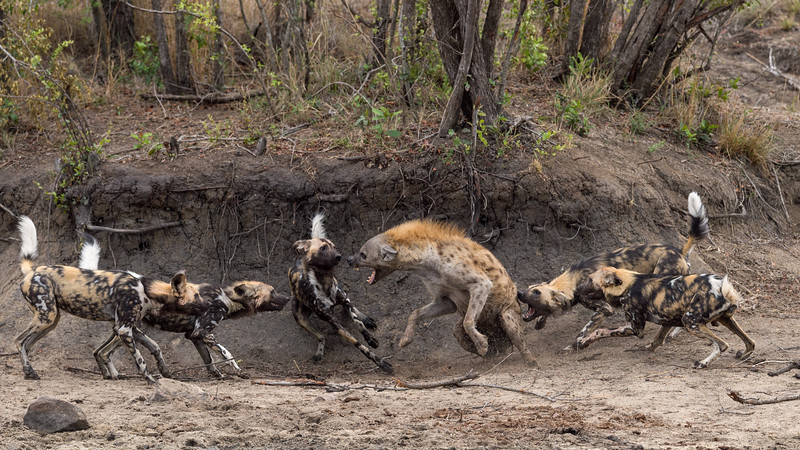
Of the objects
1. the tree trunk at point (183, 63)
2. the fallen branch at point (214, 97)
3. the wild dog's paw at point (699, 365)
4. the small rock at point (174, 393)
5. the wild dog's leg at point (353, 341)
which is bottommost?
the wild dog's leg at point (353, 341)

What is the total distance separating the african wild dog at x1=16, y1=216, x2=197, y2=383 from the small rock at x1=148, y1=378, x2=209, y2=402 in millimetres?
1420

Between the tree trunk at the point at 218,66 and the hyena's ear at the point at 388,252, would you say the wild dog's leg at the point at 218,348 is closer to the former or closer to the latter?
the hyena's ear at the point at 388,252

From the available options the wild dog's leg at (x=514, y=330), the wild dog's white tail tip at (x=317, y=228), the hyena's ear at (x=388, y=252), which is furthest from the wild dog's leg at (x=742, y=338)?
the wild dog's white tail tip at (x=317, y=228)

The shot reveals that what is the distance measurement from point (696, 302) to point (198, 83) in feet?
25.1

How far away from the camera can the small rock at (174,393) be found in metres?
6.30

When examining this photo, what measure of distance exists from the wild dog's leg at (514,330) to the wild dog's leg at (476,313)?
0.77ft

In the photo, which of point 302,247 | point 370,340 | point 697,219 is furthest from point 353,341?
point 697,219

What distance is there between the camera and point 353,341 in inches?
341

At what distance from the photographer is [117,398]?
6.64 metres

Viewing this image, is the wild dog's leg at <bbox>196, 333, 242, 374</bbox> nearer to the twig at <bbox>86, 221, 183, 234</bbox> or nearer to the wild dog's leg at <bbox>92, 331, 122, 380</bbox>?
the wild dog's leg at <bbox>92, 331, 122, 380</bbox>

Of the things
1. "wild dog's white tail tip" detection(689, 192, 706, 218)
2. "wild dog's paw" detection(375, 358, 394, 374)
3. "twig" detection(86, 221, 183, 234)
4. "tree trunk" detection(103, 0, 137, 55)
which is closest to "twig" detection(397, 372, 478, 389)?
"wild dog's paw" detection(375, 358, 394, 374)

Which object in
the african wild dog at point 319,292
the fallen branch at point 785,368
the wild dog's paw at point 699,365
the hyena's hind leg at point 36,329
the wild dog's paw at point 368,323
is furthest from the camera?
the wild dog's paw at point 368,323

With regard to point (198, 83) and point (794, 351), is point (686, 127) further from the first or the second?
point (198, 83)

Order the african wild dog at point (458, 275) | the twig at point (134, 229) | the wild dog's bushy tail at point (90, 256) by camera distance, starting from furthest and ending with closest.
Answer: the twig at point (134, 229) < the wild dog's bushy tail at point (90, 256) < the african wild dog at point (458, 275)
